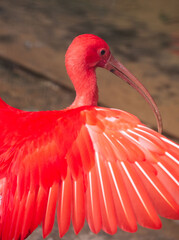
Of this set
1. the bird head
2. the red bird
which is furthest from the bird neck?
the red bird

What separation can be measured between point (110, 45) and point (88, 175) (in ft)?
14.3

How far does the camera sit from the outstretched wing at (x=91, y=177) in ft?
6.43

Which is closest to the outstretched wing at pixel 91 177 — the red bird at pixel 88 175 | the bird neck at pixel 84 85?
the red bird at pixel 88 175

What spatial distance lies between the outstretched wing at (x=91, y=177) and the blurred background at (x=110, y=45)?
1.11 meters

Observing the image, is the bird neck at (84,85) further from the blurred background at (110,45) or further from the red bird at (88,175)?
the blurred background at (110,45)

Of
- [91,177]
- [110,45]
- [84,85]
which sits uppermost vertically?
[110,45]

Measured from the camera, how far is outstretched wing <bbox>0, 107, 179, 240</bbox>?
1.96 metres

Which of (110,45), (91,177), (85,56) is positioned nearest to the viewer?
(91,177)

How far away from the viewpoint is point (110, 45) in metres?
6.15

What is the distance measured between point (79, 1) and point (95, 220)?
21.5 feet

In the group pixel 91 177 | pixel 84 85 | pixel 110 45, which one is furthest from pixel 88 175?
pixel 110 45

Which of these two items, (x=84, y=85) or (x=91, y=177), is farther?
(x=84, y=85)

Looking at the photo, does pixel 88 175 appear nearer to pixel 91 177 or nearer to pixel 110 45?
pixel 91 177

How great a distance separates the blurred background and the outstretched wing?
111 centimetres
